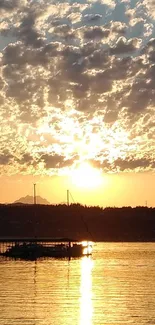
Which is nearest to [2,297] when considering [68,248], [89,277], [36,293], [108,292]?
[36,293]

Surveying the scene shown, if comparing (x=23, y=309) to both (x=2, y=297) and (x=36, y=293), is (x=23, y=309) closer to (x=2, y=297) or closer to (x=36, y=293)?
(x=2, y=297)

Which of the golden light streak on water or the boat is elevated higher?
the boat

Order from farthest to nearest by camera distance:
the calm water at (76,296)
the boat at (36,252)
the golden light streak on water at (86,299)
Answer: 1. the boat at (36,252)
2. the golden light streak on water at (86,299)
3. the calm water at (76,296)

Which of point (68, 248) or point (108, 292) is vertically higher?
Answer: point (68, 248)

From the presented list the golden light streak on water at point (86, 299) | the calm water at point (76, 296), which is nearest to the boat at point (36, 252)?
the calm water at point (76, 296)

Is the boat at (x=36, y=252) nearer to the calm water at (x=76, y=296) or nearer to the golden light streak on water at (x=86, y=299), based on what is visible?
the calm water at (x=76, y=296)

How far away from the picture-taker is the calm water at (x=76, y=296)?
67.4 metres

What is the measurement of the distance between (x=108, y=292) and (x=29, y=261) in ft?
233

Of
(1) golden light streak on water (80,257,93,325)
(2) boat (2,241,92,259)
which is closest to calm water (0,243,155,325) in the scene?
(1) golden light streak on water (80,257,93,325)

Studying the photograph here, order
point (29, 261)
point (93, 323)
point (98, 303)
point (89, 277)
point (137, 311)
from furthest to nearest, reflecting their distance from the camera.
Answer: point (29, 261) → point (89, 277) → point (98, 303) → point (137, 311) → point (93, 323)

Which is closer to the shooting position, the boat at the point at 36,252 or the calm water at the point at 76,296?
the calm water at the point at 76,296

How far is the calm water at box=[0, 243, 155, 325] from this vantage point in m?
67.4

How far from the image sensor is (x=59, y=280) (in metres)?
110

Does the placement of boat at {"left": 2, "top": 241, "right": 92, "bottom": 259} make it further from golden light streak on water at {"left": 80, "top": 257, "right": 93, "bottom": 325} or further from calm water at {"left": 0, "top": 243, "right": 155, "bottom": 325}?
golden light streak on water at {"left": 80, "top": 257, "right": 93, "bottom": 325}
